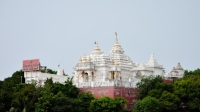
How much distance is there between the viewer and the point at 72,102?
6119 centimetres

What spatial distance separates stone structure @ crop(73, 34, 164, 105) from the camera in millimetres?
62862

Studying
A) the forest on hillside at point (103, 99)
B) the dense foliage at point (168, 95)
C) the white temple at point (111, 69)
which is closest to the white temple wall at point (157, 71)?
the white temple at point (111, 69)

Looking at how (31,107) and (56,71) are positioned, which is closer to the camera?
(31,107)

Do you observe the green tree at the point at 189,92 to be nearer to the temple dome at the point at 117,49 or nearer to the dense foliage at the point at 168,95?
the dense foliage at the point at 168,95

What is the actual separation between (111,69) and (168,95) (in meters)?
8.45

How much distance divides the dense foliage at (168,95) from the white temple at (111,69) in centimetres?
185

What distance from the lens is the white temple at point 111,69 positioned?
6616 centimetres

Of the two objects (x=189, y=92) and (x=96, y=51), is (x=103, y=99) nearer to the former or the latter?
(x=189, y=92)

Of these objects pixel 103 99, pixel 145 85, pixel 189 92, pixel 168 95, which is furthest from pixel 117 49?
pixel 189 92

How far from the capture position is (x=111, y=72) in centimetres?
6756

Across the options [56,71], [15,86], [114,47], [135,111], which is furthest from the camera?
[56,71]

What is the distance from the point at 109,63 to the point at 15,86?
9.07m

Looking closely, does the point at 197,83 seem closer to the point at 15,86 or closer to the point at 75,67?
the point at 75,67

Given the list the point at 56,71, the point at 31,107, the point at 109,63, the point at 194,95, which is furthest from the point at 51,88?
the point at 56,71
